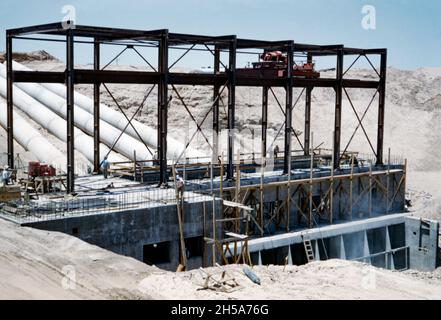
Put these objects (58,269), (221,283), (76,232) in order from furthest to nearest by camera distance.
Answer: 1. (76,232)
2. (221,283)
3. (58,269)

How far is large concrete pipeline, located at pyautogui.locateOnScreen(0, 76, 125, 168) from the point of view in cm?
3834

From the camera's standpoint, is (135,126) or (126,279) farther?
(135,126)

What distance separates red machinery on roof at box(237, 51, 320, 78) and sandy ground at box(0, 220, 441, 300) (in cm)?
1770

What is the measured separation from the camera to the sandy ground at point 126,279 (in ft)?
48.7

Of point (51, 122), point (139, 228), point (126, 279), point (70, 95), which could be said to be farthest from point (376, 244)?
point (51, 122)

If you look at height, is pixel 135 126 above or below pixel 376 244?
above

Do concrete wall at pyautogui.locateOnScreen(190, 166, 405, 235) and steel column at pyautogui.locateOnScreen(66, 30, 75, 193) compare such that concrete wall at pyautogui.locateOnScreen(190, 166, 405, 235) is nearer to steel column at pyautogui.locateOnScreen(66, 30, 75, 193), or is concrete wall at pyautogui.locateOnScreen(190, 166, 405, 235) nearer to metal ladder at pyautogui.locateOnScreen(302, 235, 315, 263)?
metal ladder at pyautogui.locateOnScreen(302, 235, 315, 263)

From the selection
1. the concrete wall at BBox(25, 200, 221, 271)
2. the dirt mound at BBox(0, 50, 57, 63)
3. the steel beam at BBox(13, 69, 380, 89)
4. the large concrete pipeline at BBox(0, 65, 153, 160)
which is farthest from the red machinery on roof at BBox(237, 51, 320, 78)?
the dirt mound at BBox(0, 50, 57, 63)

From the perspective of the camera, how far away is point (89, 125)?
41469 millimetres

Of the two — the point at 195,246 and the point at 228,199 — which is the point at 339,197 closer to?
the point at 228,199

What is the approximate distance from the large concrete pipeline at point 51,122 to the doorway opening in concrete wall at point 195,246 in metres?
14.5

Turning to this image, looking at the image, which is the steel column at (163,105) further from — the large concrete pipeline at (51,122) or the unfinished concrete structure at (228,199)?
the large concrete pipeline at (51,122)

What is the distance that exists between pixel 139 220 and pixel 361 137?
1950 inches

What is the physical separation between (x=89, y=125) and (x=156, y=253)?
19.5m
